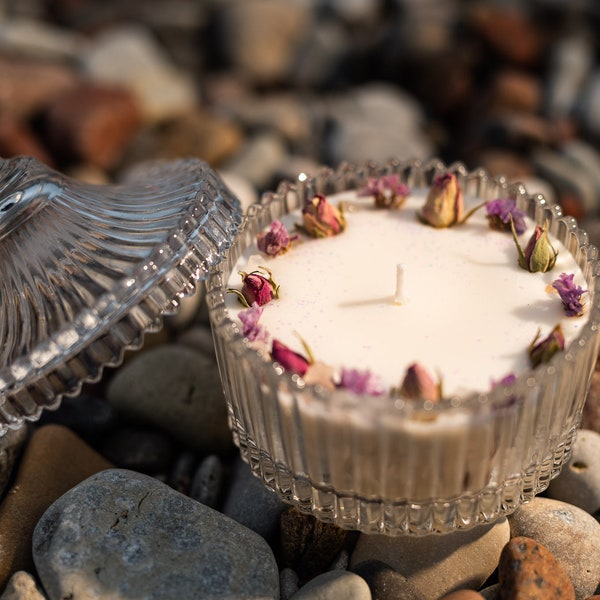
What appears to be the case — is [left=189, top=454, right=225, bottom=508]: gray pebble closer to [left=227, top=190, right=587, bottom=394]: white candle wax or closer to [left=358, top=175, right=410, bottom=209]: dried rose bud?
[left=227, top=190, right=587, bottom=394]: white candle wax

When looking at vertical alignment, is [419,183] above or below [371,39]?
above

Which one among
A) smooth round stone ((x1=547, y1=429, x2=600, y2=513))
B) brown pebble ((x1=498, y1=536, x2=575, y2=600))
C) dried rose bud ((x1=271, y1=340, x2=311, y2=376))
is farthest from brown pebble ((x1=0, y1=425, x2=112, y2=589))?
smooth round stone ((x1=547, y1=429, x2=600, y2=513))

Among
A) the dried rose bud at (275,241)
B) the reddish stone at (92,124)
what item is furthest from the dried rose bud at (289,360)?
the reddish stone at (92,124)

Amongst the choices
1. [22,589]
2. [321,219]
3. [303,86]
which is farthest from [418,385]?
[303,86]

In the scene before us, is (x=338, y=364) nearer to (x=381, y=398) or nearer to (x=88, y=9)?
(x=381, y=398)

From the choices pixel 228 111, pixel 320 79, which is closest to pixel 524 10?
pixel 320 79

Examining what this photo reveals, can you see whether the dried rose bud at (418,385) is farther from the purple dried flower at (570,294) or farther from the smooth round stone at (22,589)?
the smooth round stone at (22,589)
